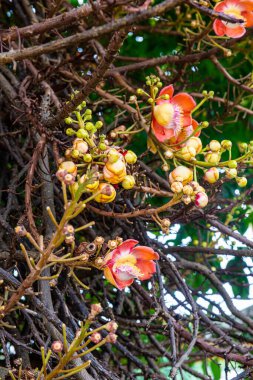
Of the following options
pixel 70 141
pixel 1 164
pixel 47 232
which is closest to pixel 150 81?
pixel 70 141

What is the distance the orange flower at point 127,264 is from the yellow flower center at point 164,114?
18cm

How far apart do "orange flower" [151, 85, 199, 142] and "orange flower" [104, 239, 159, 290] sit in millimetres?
164

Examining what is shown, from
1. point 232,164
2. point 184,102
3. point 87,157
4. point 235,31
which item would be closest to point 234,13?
point 235,31

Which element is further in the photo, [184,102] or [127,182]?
[184,102]

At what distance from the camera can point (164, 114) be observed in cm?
88

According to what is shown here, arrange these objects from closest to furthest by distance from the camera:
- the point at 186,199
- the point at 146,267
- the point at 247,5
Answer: the point at 186,199, the point at 146,267, the point at 247,5

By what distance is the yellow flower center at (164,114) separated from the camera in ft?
2.87

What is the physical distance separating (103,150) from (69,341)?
231 mm

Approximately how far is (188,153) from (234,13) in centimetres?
25

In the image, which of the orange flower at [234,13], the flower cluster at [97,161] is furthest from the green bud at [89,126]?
the orange flower at [234,13]

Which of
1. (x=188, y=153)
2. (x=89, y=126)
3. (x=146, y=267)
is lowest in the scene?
(x=146, y=267)

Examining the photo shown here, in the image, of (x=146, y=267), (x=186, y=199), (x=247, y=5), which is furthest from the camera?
(x=247, y=5)

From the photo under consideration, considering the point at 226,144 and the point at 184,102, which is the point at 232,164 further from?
the point at 184,102

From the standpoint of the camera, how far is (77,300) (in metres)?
0.98
